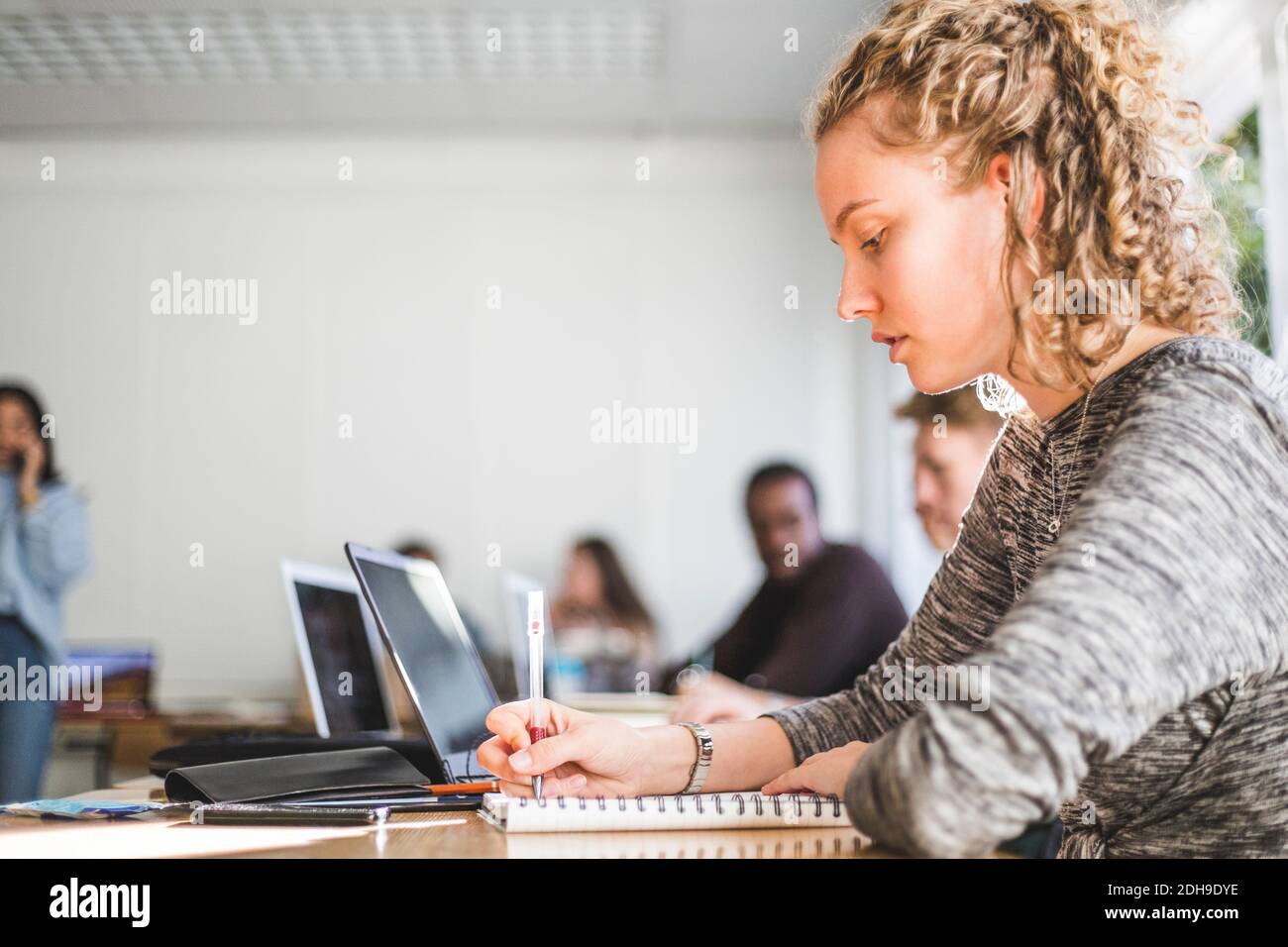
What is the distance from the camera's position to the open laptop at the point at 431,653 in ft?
3.29

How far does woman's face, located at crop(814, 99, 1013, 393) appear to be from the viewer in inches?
31.6

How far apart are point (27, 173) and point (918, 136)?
5.31m

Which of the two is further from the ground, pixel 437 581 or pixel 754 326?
pixel 754 326

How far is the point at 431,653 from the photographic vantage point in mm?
1154

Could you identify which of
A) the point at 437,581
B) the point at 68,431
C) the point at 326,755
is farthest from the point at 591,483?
the point at 326,755

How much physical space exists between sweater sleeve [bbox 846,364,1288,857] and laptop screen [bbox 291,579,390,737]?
3.60 ft

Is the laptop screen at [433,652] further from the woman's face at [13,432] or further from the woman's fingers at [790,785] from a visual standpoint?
the woman's face at [13,432]

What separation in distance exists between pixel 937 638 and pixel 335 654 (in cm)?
96

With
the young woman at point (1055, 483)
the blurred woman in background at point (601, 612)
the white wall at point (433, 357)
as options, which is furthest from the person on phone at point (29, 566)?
the young woman at point (1055, 483)

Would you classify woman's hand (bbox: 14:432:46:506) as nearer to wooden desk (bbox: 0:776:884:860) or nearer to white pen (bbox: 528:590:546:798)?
wooden desk (bbox: 0:776:884:860)

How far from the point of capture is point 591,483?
4.83m
